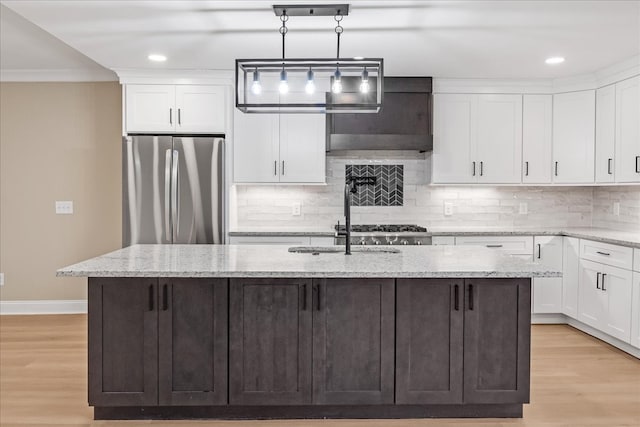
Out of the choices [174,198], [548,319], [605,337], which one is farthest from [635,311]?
[174,198]

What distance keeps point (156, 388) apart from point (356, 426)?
1.07 m

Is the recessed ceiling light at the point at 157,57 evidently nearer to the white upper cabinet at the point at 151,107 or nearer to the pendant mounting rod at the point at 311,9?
the white upper cabinet at the point at 151,107

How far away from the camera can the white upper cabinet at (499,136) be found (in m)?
5.08

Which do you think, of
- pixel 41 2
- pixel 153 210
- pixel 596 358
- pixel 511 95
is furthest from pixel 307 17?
pixel 596 358

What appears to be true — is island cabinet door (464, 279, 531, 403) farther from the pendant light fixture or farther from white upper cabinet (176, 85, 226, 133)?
white upper cabinet (176, 85, 226, 133)

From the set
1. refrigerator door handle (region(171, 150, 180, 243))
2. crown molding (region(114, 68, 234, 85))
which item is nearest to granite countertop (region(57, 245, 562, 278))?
refrigerator door handle (region(171, 150, 180, 243))

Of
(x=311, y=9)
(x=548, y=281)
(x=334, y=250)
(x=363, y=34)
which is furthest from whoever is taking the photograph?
(x=548, y=281)

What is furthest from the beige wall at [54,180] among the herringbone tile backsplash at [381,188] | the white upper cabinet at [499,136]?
the white upper cabinet at [499,136]

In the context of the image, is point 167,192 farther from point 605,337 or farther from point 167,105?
point 605,337

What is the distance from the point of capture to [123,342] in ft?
9.06

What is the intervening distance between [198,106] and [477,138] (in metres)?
2.65

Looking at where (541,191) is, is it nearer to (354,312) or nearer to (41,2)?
(354,312)

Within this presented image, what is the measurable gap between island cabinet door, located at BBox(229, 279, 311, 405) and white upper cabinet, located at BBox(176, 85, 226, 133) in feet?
7.96

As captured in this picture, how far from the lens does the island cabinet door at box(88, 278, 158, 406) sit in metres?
2.75
